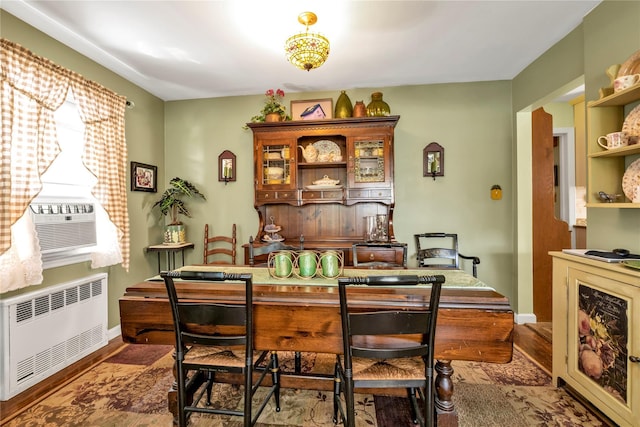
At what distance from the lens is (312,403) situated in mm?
1910

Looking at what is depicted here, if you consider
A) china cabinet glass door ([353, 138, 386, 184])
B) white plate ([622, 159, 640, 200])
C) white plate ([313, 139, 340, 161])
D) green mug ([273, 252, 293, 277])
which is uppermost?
white plate ([313, 139, 340, 161])

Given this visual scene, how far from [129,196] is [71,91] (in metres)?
1.11

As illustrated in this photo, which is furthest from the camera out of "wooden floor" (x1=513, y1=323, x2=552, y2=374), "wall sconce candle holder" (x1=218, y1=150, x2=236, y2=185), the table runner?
Answer: "wall sconce candle holder" (x1=218, y1=150, x2=236, y2=185)

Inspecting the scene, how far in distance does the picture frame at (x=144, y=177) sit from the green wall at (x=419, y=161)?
0.29 feet

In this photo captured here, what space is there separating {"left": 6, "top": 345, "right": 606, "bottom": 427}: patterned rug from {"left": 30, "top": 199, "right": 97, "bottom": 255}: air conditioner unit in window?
1043 mm

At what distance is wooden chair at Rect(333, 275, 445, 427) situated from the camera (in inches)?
45.8

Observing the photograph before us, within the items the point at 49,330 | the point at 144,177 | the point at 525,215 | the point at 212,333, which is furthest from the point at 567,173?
the point at 49,330

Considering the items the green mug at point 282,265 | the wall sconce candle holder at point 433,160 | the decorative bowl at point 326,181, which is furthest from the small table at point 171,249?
the wall sconce candle holder at point 433,160

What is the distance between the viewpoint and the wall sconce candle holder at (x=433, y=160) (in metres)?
3.39

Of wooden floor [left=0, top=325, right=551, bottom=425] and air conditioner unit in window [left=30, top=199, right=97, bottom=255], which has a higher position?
air conditioner unit in window [left=30, top=199, right=97, bottom=255]

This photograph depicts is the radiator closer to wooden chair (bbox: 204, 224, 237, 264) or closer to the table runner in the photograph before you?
wooden chair (bbox: 204, 224, 237, 264)

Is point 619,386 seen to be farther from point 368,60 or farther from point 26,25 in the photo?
point 26,25

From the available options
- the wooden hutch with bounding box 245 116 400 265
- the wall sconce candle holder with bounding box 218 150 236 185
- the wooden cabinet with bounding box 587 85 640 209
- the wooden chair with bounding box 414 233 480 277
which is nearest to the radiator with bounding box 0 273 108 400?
the wooden hutch with bounding box 245 116 400 265

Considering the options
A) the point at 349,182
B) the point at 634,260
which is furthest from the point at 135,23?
the point at 634,260
